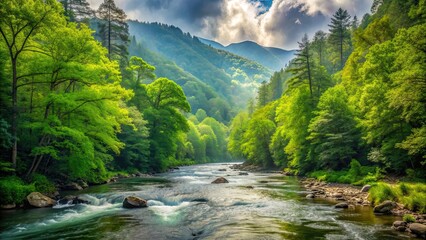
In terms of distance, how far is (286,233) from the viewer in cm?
1280

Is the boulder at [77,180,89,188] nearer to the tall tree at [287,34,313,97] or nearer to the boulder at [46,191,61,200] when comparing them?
the boulder at [46,191,61,200]

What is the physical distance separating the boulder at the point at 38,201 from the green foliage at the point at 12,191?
1.52 ft

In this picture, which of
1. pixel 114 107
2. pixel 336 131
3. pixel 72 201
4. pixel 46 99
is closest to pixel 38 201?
pixel 72 201

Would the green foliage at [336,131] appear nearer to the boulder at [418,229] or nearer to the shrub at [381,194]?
the shrub at [381,194]

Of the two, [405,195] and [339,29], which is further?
[339,29]

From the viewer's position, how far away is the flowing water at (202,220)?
12.9 meters

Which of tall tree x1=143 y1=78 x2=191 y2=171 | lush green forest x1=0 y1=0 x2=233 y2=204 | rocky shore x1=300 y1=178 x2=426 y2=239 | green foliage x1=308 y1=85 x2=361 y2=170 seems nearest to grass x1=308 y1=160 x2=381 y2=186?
green foliage x1=308 y1=85 x2=361 y2=170

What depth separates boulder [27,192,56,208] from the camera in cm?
1917

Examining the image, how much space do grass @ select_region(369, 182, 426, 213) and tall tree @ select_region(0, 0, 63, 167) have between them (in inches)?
963

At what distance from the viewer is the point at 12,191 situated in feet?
62.3

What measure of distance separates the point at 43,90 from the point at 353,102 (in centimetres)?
3223

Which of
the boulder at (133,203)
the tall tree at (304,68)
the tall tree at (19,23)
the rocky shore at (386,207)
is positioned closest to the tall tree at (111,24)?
the tall tree at (19,23)

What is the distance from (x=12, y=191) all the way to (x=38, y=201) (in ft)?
5.59

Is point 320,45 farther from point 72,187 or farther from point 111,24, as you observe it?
point 72,187
